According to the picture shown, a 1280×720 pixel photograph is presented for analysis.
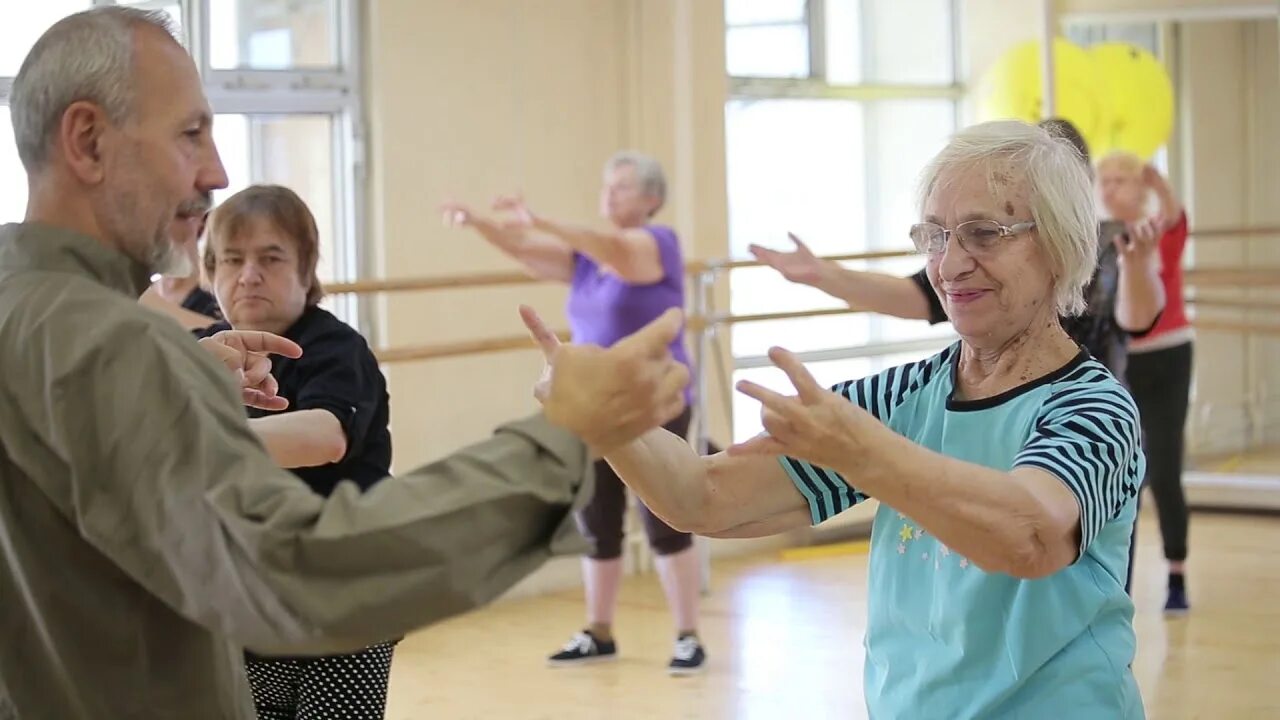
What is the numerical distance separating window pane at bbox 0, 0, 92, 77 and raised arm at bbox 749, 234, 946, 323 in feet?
10.3

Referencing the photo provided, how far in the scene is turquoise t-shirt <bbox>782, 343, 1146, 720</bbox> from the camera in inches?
74.4

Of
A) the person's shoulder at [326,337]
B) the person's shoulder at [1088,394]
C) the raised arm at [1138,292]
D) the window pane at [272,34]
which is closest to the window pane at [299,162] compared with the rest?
the window pane at [272,34]

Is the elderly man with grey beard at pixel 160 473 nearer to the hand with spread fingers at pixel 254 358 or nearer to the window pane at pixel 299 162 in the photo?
the hand with spread fingers at pixel 254 358

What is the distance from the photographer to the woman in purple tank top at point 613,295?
17.0 ft

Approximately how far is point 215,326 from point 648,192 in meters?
2.62

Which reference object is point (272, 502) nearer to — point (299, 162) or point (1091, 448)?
point (1091, 448)

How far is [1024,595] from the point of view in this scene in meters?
1.92

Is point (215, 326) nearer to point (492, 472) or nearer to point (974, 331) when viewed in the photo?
point (974, 331)

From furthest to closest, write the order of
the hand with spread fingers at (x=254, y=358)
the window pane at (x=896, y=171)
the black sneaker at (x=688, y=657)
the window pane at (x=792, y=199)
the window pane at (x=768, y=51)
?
the window pane at (x=896, y=171), the window pane at (x=792, y=199), the window pane at (x=768, y=51), the black sneaker at (x=688, y=657), the hand with spread fingers at (x=254, y=358)

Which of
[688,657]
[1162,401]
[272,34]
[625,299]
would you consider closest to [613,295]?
[625,299]

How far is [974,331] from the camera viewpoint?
2064 mm

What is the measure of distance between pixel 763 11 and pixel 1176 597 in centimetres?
337

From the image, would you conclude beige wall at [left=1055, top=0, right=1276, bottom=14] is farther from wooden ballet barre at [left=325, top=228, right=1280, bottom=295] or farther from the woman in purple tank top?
the woman in purple tank top

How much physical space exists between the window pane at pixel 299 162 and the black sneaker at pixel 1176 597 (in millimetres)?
3205
